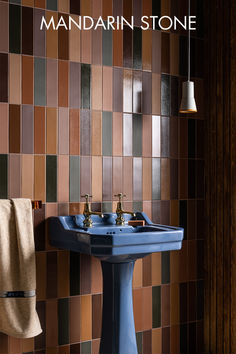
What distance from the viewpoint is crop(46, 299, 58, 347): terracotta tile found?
2.57 metres

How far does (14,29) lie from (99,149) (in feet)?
2.57

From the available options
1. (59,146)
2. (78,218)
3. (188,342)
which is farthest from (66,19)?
(188,342)

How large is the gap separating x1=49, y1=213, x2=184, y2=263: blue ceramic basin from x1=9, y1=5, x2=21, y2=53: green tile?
0.91 meters

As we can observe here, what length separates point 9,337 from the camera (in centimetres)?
245

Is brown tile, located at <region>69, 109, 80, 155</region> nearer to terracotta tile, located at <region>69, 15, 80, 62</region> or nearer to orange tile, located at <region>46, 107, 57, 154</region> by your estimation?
orange tile, located at <region>46, 107, 57, 154</region>

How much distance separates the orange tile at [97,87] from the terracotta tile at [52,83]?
0.22 metres

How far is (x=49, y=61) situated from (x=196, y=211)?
1311mm

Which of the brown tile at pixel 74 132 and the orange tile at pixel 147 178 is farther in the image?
the orange tile at pixel 147 178

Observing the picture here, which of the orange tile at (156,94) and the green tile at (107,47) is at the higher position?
the green tile at (107,47)

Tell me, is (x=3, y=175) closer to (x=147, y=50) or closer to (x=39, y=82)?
(x=39, y=82)

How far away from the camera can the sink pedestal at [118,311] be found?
96.1 inches

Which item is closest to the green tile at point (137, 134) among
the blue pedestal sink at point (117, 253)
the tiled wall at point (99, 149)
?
the tiled wall at point (99, 149)

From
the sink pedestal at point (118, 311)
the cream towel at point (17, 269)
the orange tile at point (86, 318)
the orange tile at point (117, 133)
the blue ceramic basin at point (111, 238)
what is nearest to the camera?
the blue ceramic basin at point (111, 238)

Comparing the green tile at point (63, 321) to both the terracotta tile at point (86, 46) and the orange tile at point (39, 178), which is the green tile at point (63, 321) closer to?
the orange tile at point (39, 178)
